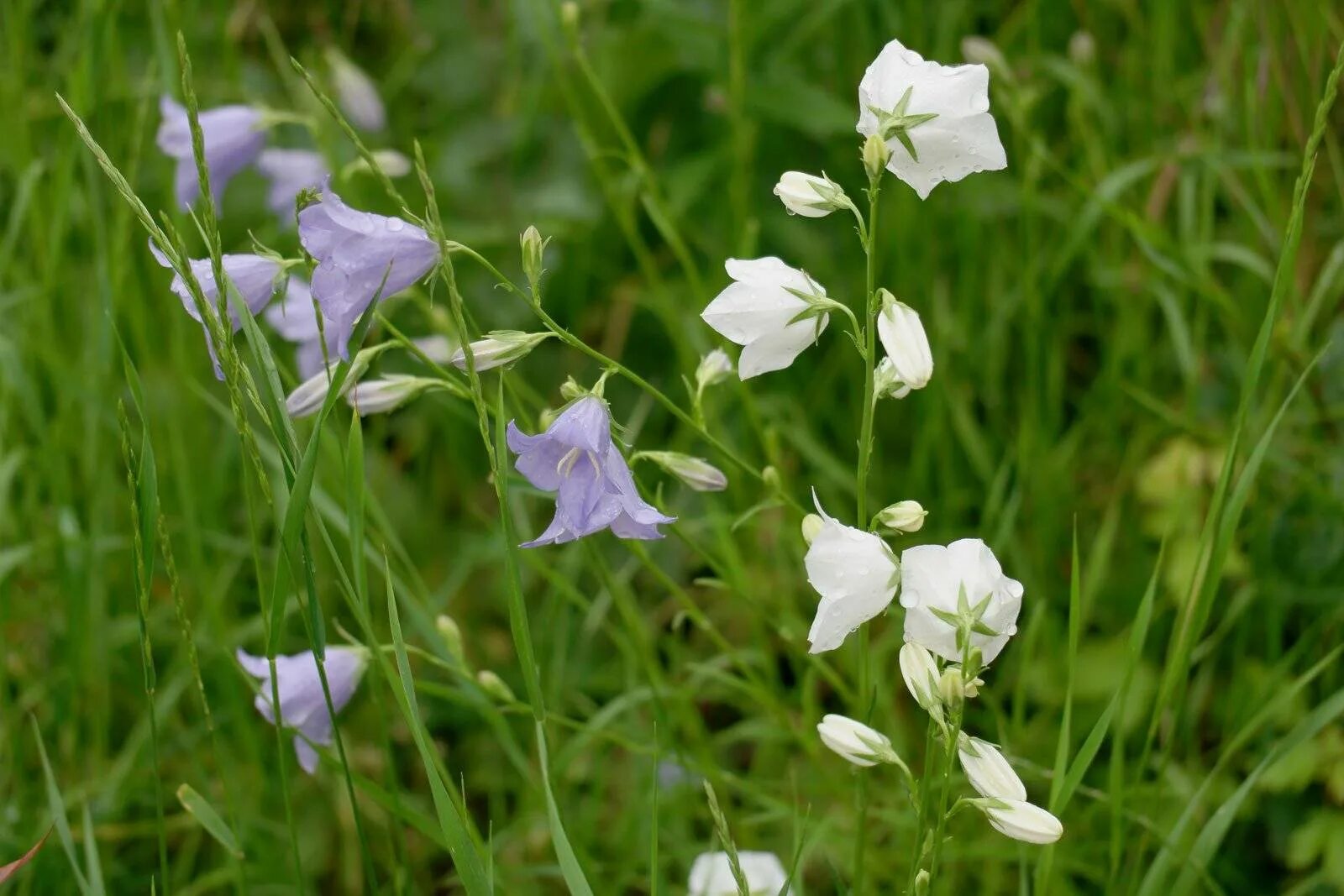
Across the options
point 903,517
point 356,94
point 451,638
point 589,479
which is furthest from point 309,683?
point 356,94

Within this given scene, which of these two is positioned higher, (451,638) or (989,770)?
(989,770)

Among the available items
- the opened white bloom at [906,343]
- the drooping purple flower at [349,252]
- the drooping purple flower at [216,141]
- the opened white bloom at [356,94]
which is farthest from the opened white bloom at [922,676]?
the opened white bloom at [356,94]

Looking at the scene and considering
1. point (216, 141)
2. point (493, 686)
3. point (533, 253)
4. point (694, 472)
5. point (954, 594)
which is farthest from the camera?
point (216, 141)

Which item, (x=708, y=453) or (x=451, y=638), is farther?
(x=708, y=453)

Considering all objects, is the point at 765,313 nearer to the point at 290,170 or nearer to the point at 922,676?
the point at 922,676

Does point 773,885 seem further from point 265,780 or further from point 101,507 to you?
point 101,507

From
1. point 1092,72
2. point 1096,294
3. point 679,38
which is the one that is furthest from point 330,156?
point 1092,72

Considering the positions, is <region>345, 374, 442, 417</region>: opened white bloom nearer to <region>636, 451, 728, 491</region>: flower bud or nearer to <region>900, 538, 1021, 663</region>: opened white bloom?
<region>636, 451, 728, 491</region>: flower bud

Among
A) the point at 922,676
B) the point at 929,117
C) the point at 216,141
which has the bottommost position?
the point at 922,676
